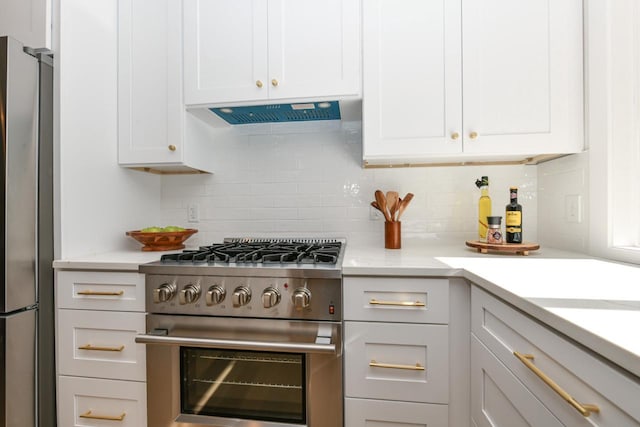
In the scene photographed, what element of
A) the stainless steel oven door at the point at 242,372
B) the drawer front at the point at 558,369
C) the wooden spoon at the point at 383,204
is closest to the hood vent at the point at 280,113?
the wooden spoon at the point at 383,204

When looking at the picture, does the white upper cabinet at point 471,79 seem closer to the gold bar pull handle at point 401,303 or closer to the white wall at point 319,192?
the white wall at point 319,192

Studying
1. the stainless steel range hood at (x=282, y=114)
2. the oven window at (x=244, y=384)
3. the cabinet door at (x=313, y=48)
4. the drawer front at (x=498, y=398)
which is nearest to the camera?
the drawer front at (x=498, y=398)

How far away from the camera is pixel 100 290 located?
1318mm

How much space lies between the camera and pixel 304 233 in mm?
1881

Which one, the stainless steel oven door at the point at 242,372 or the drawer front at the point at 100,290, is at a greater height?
the drawer front at the point at 100,290

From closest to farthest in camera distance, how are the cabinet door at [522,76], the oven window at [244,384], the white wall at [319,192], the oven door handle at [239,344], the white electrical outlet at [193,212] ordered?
1. the oven door handle at [239,344]
2. the oven window at [244,384]
3. the cabinet door at [522,76]
4. the white wall at [319,192]
5. the white electrical outlet at [193,212]

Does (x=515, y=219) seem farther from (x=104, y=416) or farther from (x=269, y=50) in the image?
(x=104, y=416)

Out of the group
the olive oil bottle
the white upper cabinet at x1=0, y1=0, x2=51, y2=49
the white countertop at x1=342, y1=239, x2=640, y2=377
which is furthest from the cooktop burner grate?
the white upper cabinet at x1=0, y1=0, x2=51, y2=49

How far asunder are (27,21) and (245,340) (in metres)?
1.62

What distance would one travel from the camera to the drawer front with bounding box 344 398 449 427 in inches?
44.7

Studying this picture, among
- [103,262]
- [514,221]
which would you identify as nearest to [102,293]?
[103,262]

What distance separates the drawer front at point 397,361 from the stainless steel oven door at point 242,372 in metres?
0.07

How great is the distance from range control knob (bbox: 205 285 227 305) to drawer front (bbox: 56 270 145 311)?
0.32m

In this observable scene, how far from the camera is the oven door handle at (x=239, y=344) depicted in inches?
43.7
